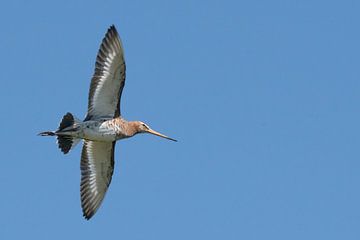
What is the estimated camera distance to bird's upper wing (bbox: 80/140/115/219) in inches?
976

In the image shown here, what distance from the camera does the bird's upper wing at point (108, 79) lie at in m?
23.3

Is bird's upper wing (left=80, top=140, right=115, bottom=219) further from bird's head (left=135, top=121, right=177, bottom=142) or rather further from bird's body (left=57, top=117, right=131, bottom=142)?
bird's body (left=57, top=117, right=131, bottom=142)

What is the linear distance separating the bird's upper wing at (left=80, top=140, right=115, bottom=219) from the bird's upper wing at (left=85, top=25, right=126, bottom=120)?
4.19ft

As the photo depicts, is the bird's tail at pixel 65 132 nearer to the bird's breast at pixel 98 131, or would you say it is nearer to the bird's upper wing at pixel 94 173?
the bird's breast at pixel 98 131

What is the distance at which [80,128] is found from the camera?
23266 millimetres

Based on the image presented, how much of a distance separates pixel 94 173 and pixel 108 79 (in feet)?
9.24

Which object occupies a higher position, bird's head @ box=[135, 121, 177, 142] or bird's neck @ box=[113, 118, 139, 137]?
bird's head @ box=[135, 121, 177, 142]

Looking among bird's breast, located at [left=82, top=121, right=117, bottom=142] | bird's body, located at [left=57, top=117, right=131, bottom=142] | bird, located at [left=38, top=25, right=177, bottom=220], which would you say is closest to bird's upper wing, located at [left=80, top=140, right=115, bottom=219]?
bird, located at [left=38, top=25, right=177, bottom=220]

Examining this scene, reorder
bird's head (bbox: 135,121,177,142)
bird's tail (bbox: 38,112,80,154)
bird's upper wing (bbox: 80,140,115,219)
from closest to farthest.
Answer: bird's tail (bbox: 38,112,80,154) → bird's head (bbox: 135,121,177,142) → bird's upper wing (bbox: 80,140,115,219)

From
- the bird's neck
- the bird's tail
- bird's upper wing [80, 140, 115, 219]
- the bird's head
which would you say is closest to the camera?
the bird's tail

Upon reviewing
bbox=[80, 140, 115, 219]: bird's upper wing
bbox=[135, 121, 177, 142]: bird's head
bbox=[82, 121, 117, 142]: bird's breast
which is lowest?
bbox=[80, 140, 115, 219]: bird's upper wing

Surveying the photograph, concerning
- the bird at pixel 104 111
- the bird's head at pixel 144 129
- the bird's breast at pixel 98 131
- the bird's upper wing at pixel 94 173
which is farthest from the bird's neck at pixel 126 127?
the bird's upper wing at pixel 94 173

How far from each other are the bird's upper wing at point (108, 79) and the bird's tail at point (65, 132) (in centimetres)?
62

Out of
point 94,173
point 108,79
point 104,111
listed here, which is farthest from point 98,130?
point 94,173
